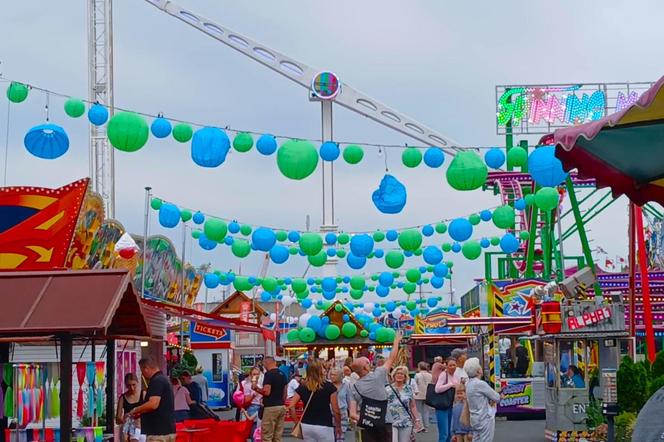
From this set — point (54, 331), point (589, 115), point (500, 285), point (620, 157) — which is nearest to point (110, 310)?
point (54, 331)

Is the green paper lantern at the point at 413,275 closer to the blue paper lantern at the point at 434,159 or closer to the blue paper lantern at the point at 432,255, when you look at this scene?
the blue paper lantern at the point at 432,255

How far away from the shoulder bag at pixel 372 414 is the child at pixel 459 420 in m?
2.16

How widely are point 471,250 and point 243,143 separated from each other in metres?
13.3

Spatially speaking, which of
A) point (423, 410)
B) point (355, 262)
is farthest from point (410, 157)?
point (355, 262)

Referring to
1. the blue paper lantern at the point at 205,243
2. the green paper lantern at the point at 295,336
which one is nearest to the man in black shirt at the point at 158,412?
the blue paper lantern at the point at 205,243

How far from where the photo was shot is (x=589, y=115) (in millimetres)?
48875

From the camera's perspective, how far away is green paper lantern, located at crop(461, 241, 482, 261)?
2917 centimetres

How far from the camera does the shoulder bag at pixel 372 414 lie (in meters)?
13.6

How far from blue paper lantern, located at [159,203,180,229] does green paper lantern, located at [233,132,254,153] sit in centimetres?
857

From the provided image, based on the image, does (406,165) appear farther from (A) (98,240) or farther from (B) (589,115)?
(B) (589,115)

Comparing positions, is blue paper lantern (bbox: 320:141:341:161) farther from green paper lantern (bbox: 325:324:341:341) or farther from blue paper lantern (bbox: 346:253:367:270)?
green paper lantern (bbox: 325:324:341:341)

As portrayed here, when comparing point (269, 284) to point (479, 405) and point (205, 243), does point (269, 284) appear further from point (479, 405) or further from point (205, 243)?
point (479, 405)

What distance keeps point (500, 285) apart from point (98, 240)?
15.6 meters

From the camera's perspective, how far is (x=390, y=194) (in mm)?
18891
